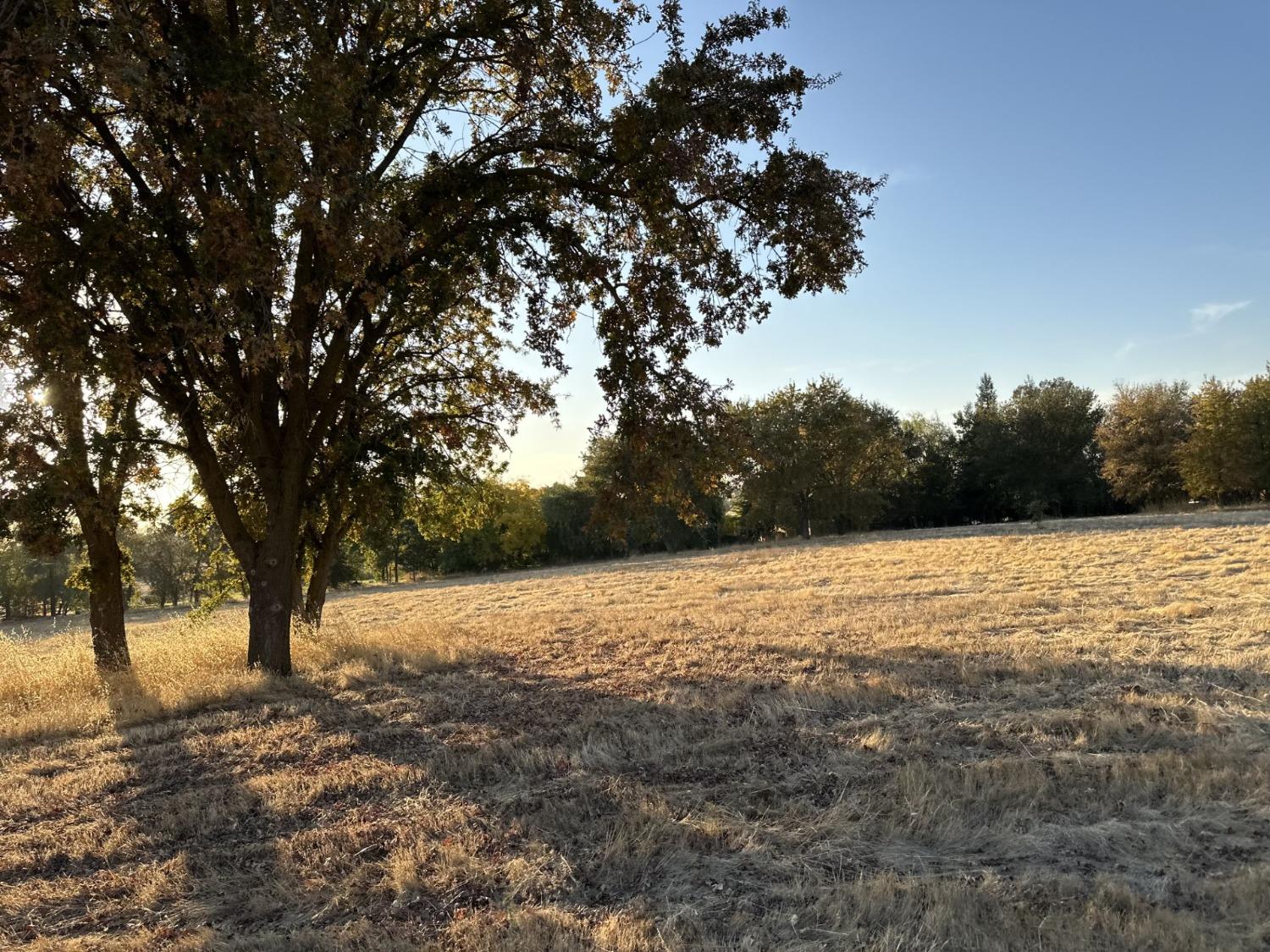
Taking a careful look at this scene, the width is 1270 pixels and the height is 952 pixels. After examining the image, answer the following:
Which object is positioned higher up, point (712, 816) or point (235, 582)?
point (235, 582)

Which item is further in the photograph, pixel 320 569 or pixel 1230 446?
pixel 1230 446

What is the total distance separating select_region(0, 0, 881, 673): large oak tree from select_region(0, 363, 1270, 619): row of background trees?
1920 centimetres

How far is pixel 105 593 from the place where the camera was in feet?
40.2

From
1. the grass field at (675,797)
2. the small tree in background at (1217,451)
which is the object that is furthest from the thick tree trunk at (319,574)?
the small tree in background at (1217,451)

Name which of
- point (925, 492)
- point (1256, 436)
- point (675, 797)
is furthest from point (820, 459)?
point (675, 797)

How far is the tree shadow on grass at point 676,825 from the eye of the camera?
3492 millimetres

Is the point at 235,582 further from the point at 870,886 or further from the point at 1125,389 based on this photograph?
the point at 1125,389

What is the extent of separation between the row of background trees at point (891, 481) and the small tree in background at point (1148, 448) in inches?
3.8

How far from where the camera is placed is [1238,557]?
64.5 feet

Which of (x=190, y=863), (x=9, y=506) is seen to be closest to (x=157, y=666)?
(x=9, y=506)

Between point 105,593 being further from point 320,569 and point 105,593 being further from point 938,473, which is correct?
point 938,473

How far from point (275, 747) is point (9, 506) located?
6.00 metres

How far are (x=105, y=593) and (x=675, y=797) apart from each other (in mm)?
11331

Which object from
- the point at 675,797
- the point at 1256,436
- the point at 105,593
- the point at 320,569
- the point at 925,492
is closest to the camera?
the point at 675,797
